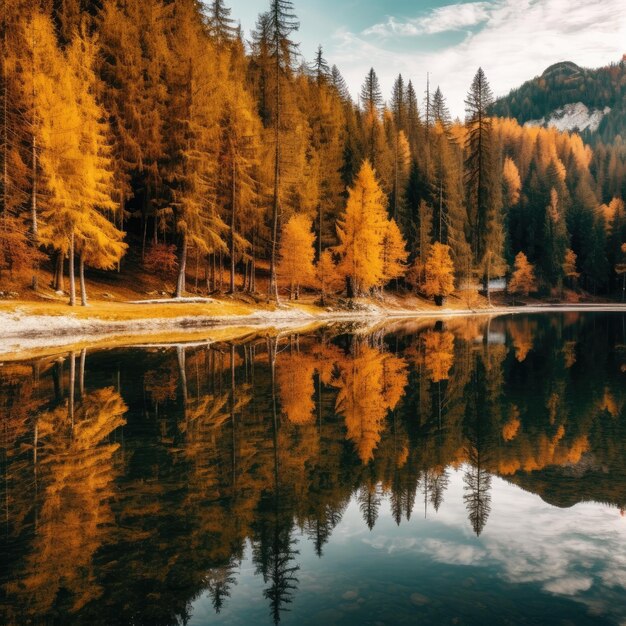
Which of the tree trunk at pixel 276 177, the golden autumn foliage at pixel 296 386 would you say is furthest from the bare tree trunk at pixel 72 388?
the tree trunk at pixel 276 177

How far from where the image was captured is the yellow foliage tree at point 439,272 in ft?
225

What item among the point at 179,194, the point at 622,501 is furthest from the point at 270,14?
the point at 622,501

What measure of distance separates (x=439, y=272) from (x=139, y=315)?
45170 millimetres

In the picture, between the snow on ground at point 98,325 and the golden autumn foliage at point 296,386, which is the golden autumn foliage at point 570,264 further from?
the golden autumn foliage at point 296,386

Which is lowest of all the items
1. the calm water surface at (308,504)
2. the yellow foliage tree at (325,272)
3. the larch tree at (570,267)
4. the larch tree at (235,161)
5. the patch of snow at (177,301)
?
the calm water surface at (308,504)

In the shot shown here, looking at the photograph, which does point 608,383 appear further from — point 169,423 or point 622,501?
point 169,423

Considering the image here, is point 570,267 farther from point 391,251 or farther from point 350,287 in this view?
point 350,287

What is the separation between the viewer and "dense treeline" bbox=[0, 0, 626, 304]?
3347cm

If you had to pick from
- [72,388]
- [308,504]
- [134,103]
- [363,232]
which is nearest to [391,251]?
[363,232]

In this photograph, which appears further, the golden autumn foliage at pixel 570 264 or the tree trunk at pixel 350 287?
the golden autumn foliage at pixel 570 264

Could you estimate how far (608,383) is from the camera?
18.6 m

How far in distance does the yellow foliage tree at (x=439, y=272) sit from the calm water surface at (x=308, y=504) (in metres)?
52.7

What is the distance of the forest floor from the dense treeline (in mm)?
1951

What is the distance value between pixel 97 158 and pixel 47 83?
18.2ft
